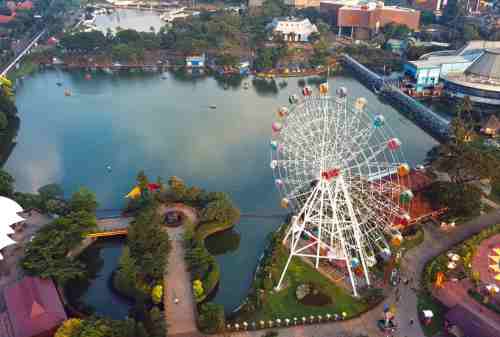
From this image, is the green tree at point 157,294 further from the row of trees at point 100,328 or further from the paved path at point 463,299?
the paved path at point 463,299

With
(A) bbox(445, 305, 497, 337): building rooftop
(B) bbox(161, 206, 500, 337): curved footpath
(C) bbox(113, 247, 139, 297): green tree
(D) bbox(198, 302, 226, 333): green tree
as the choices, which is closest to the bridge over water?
(B) bbox(161, 206, 500, 337): curved footpath

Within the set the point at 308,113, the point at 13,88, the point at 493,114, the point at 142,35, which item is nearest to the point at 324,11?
the point at 142,35

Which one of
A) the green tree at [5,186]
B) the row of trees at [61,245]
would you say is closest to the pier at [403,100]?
the row of trees at [61,245]

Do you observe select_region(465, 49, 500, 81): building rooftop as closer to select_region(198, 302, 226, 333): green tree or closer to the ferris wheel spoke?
the ferris wheel spoke

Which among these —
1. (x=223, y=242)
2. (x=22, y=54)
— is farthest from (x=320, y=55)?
(x=22, y=54)

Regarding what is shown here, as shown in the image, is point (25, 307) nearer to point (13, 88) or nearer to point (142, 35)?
point (13, 88)

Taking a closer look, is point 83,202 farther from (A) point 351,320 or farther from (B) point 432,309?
(B) point 432,309
